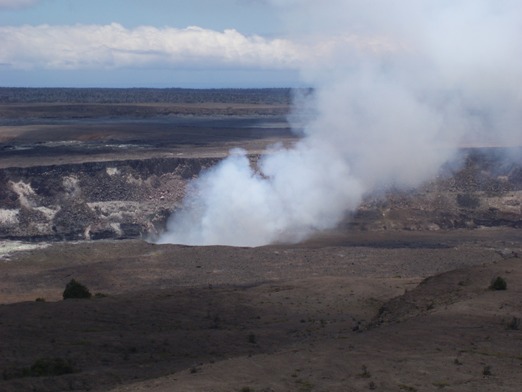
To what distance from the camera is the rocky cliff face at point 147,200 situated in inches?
2365

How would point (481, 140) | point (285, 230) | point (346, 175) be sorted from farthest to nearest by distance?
1. point (481, 140)
2. point (346, 175)
3. point (285, 230)

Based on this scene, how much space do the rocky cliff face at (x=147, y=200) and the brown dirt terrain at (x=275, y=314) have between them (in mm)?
1565

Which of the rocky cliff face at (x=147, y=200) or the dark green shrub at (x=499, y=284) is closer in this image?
the dark green shrub at (x=499, y=284)

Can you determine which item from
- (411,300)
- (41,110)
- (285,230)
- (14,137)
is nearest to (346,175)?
(285,230)

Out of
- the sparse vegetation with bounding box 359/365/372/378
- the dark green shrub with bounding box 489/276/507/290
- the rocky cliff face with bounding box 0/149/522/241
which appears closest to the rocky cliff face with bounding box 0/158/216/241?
the rocky cliff face with bounding box 0/149/522/241

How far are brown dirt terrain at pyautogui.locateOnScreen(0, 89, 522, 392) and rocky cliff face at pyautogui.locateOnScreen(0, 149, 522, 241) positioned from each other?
156 cm

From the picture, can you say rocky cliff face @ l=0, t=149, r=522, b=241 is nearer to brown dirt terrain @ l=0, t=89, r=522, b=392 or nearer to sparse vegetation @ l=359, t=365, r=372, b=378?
brown dirt terrain @ l=0, t=89, r=522, b=392

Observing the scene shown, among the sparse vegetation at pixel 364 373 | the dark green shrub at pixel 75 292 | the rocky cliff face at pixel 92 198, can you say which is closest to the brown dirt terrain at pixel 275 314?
the sparse vegetation at pixel 364 373

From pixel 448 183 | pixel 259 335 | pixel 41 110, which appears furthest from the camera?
pixel 41 110

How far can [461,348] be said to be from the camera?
23.4 m

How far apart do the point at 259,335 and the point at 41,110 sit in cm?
13234

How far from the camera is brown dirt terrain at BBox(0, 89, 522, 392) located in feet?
69.9

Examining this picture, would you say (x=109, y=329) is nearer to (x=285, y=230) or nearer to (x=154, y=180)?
(x=285, y=230)

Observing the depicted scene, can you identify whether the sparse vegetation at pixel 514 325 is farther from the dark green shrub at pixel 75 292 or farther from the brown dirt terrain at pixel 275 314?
the dark green shrub at pixel 75 292
